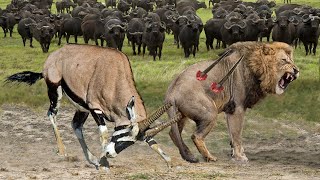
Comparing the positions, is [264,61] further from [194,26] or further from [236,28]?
[236,28]

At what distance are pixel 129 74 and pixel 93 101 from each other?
652 millimetres

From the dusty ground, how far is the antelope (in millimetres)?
450

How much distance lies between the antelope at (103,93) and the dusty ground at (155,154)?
0.45 meters

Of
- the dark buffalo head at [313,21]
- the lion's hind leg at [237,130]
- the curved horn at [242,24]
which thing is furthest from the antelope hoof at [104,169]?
the curved horn at [242,24]

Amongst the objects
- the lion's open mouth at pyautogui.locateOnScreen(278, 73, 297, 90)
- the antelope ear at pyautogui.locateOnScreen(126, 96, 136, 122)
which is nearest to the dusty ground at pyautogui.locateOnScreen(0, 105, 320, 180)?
the antelope ear at pyautogui.locateOnScreen(126, 96, 136, 122)

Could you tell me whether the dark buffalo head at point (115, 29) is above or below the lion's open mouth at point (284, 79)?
below

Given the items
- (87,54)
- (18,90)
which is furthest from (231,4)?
(87,54)

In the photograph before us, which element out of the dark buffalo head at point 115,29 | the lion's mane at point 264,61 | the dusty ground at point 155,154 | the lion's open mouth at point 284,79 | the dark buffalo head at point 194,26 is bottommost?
the dark buffalo head at point 115,29

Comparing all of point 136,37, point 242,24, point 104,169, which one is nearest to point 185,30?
point 136,37

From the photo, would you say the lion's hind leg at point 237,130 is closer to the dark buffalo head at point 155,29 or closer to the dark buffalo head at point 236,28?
the dark buffalo head at point 155,29

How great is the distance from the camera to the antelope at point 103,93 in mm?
9102

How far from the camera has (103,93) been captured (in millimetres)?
9969

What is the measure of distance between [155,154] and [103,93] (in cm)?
261

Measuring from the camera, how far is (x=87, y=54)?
10.7 metres
